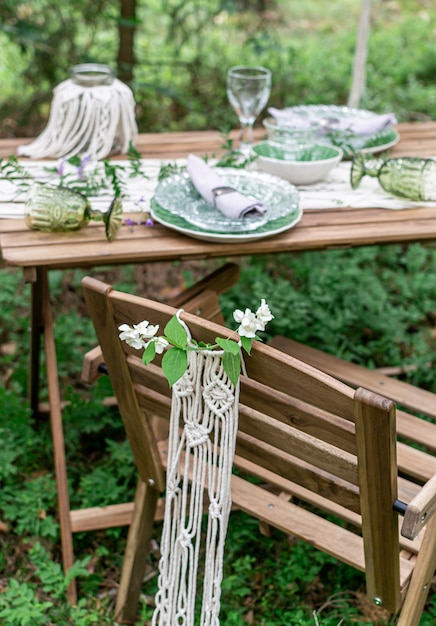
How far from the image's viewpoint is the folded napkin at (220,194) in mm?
1946

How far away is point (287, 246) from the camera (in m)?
1.93

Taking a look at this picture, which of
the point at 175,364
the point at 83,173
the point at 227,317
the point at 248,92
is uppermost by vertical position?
the point at 248,92

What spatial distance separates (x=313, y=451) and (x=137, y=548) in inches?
30.1

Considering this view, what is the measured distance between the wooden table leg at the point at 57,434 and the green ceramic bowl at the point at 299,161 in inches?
27.2

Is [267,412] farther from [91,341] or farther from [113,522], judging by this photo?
A: [91,341]

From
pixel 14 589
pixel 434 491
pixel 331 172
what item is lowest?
pixel 14 589

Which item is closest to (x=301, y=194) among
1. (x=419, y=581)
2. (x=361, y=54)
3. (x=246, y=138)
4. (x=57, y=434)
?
(x=246, y=138)

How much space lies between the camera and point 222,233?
1.91 metres

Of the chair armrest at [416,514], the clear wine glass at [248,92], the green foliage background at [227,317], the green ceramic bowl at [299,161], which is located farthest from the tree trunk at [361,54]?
the chair armrest at [416,514]

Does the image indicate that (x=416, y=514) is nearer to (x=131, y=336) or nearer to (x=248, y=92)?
(x=131, y=336)

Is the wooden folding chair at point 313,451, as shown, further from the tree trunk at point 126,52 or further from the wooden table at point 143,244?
the tree trunk at point 126,52

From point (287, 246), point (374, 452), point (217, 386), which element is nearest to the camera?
point (374, 452)

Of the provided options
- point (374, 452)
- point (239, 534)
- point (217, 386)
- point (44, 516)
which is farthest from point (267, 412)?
point (44, 516)

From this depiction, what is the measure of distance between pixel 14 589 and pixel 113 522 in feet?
1.11
